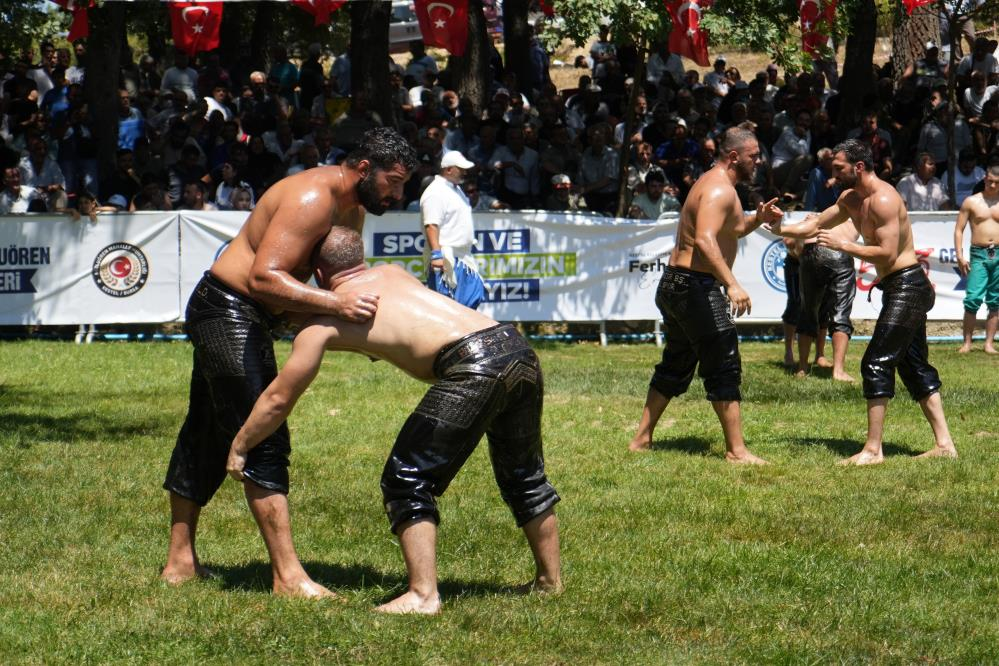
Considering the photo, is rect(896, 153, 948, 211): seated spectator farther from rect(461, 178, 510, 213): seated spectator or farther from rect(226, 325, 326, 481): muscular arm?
rect(226, 325, 326, 481): muscular arm

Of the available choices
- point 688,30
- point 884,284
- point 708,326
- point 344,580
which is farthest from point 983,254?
point 344,580

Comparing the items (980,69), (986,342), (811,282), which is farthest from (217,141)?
(980,69)

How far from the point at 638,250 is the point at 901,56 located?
1209 centimetres

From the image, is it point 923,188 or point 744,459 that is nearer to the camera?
point 744,459

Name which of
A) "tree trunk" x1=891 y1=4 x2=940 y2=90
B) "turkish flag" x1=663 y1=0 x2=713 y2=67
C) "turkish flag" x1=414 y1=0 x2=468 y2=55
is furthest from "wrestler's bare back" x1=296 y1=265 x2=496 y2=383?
"tree trunk" x1=891 y1=4 x2=940 y2=90

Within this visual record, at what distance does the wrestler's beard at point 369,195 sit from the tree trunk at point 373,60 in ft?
43.0

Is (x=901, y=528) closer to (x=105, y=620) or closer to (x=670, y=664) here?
(x=670, y=664)

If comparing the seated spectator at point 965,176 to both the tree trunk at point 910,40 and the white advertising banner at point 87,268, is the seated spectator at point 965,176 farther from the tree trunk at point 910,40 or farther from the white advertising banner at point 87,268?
the white advertising banner at point 87,268

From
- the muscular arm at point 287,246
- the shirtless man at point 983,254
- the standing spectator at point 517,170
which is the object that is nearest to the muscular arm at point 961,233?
the shirtless man at point 983,254

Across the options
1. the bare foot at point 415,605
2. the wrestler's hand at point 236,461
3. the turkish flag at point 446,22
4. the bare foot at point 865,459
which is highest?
the turkish flag at point 446,22

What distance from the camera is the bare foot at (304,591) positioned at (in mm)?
5043

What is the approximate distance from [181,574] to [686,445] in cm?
396

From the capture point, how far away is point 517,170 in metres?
16.4

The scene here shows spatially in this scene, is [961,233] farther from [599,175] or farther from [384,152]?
[384,152]
